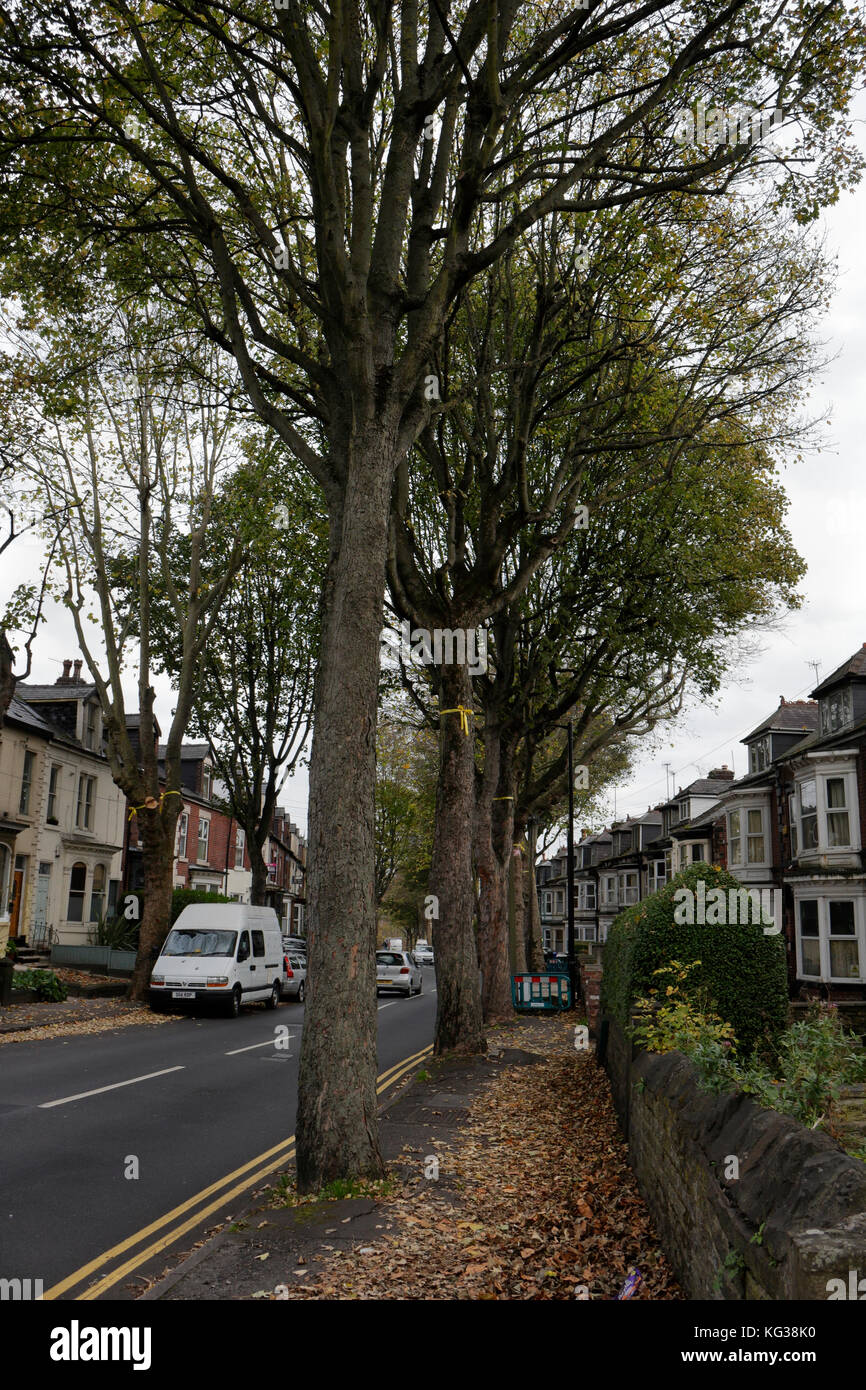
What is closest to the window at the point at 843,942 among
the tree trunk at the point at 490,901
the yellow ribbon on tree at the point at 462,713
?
the tree trunk at the point at 490,901

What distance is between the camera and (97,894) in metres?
38.5

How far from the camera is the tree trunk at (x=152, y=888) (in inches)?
921

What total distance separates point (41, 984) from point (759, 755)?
87.7 feet

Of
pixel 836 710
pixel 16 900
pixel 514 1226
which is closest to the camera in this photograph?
pixel 514 1226

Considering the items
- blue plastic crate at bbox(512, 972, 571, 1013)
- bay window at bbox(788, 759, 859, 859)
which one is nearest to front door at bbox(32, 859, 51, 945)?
blue plastic crate at bbox(512, 972, 571, 1013)

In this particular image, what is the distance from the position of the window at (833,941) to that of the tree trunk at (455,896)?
60.6 ft

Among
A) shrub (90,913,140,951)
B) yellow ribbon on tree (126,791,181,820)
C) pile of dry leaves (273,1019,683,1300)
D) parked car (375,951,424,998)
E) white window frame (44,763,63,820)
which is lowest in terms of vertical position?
parked car (375,951,424,998)

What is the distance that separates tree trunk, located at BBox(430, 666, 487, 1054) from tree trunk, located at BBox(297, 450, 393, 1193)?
6.58 metres

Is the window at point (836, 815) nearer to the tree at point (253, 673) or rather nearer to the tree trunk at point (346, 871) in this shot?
the tree at point (253, 673)

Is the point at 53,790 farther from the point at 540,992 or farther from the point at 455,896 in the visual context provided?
the point at 455,896

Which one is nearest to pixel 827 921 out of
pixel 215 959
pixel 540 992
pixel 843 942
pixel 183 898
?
pixel 843 942

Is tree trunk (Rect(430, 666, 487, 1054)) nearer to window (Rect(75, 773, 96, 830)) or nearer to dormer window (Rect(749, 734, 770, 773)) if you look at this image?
dormer window (Rect(749, 734, 770, 773))

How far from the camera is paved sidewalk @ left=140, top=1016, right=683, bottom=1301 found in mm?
5316

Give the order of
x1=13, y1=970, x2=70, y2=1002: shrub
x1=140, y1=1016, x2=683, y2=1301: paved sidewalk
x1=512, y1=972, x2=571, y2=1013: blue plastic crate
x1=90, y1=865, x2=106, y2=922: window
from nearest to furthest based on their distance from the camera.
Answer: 1. x1=140, y1=1016, x2=683, y2=1301: paved sidewalk
2. x1=13, y1=970, x2=70, y2=1002: shrub
3. x1=512, y1=972, x2=571, y2=1013: blue plastic crate
4. x1=90, y1=865, x2=106, y2=922: window
